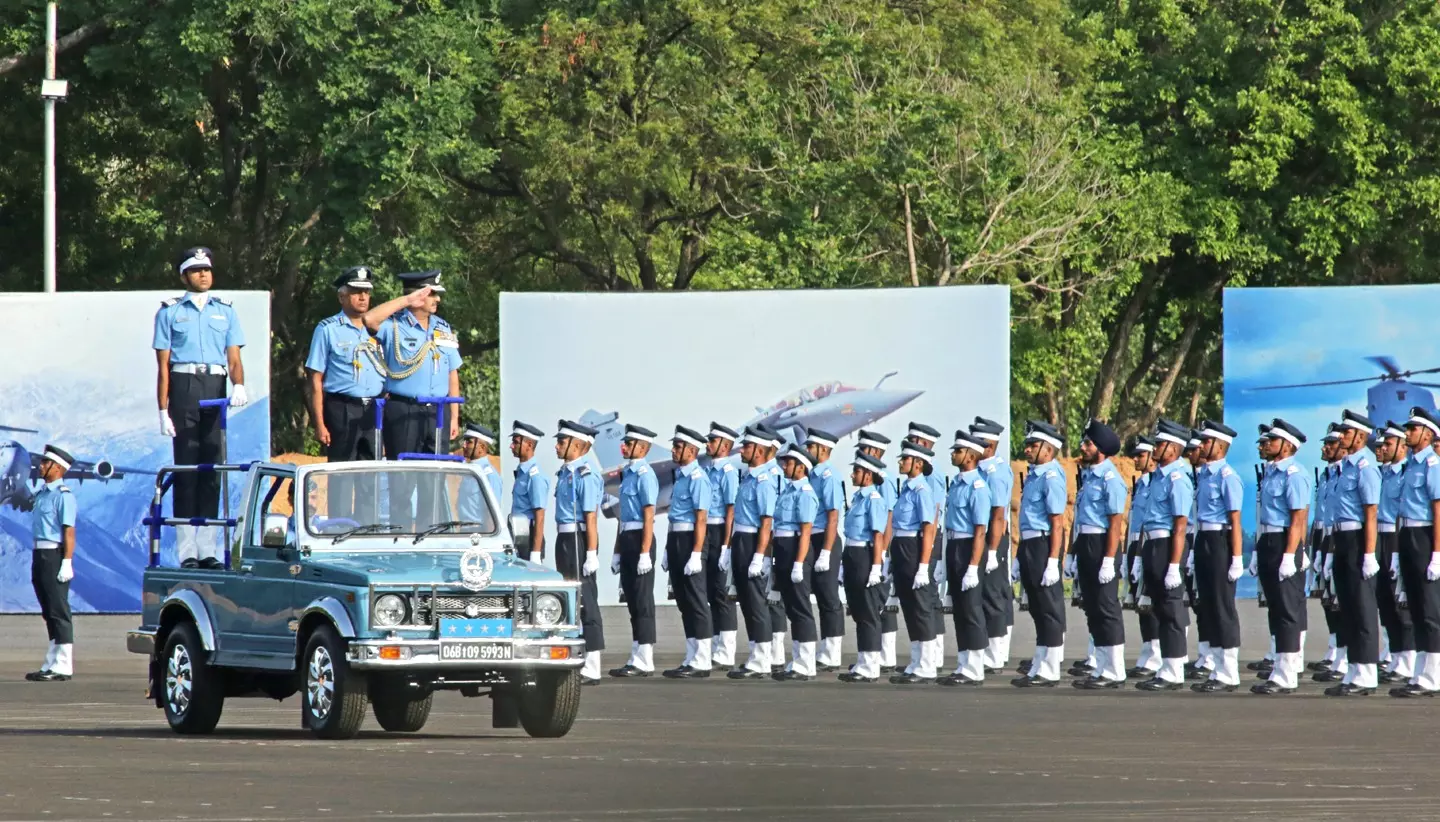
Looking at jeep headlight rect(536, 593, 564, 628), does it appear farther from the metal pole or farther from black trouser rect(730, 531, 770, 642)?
the metal pole

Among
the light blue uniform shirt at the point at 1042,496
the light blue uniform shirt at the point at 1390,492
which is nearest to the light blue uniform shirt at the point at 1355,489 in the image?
the light blue uniform shirt at the point at 1390,492

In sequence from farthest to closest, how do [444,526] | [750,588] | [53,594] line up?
[750,588] → [53,594] → [444,526]

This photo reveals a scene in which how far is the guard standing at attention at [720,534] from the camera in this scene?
22.5 m

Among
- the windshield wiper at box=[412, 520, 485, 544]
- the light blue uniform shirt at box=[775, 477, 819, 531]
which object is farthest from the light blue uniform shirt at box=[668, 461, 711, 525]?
the windshield wiper at box=[412, 520, 485, 544]

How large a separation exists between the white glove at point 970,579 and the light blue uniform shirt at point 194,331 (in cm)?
594

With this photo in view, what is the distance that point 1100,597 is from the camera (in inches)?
799

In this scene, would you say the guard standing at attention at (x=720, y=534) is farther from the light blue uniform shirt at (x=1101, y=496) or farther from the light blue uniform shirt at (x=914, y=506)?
the light blue uniform shirt at (x=1101, y=496)

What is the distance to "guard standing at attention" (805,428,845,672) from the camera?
22.1m

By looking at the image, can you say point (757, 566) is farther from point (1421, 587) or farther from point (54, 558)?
point (54, 558)

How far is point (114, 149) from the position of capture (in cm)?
4028

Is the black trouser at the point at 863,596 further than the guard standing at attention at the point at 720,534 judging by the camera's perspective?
No

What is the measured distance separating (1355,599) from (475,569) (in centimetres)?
806

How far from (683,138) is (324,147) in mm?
5254

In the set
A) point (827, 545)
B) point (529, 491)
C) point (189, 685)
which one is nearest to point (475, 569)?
point (189, 685)
